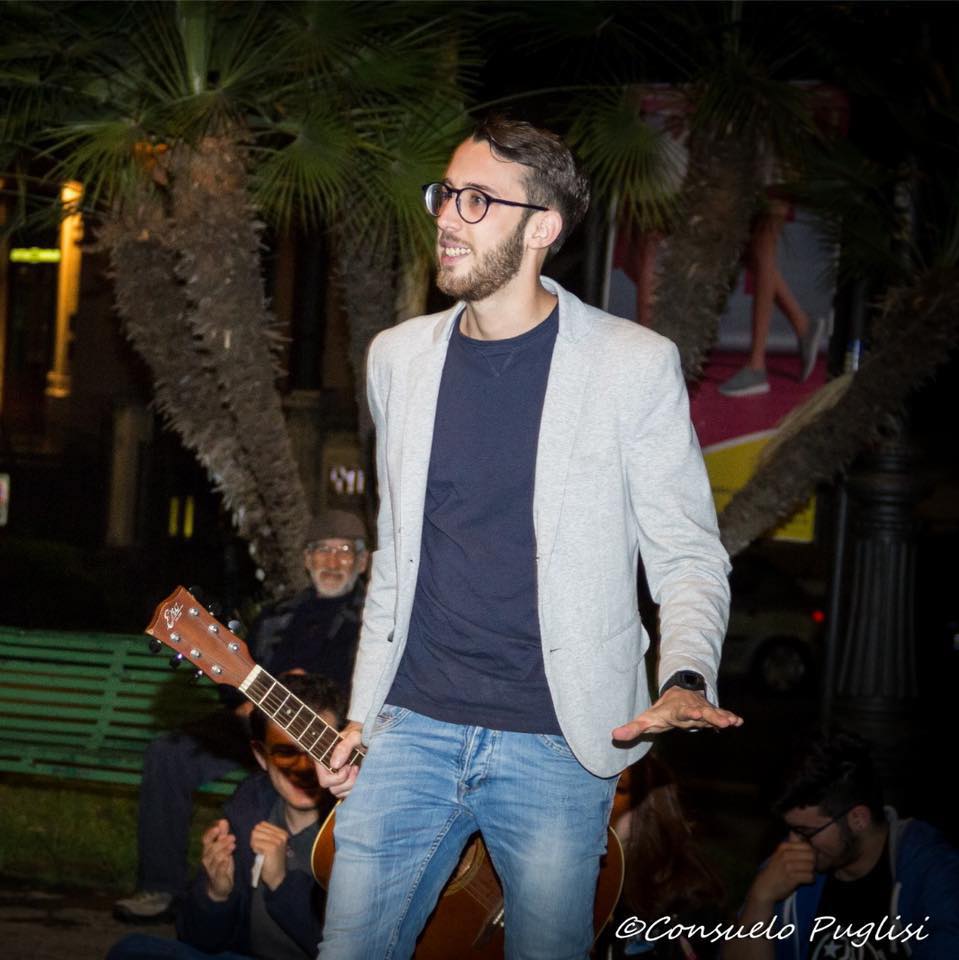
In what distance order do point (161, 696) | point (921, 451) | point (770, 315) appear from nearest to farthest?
point (161, 696) → point (921, 451) → point (770, 315)

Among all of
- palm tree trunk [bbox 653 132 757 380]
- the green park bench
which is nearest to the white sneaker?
the green park bench

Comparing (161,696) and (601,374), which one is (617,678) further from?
(161,696)

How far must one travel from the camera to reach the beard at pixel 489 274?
113 inches

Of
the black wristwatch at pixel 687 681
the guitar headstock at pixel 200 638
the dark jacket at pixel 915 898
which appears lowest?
the dark jacket at pixel 915 898

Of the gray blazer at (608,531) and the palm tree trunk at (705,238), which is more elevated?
the palm tree trunk at (705,238)

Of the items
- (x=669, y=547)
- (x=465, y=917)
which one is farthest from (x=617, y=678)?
(x=465, y=917)

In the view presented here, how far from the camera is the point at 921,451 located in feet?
25.4

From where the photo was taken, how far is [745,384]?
8273 millimetres

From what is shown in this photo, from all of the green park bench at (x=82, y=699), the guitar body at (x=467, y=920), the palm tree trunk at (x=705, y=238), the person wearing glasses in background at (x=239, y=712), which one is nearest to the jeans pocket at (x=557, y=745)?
the guitar body at (x=467, y=920)

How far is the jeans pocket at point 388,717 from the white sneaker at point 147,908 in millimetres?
3341

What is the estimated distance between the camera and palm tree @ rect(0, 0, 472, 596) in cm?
635

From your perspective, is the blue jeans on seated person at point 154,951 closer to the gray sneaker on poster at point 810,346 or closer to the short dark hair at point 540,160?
the short dark hair at point 540,160

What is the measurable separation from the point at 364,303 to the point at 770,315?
256 centimetres

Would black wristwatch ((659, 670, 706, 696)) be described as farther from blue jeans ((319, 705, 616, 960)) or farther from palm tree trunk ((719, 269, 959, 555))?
palm tree trunk ((719, 269, 959, 555))
